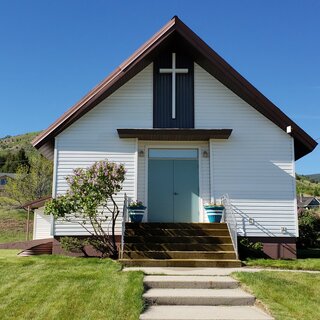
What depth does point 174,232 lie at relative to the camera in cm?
1072

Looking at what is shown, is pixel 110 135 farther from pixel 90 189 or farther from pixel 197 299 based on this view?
pixel 197 299

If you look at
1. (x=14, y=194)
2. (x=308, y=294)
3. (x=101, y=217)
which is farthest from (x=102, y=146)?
(x=14, y=194)

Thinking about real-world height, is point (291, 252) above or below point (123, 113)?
below

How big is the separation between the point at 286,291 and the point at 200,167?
6.06m

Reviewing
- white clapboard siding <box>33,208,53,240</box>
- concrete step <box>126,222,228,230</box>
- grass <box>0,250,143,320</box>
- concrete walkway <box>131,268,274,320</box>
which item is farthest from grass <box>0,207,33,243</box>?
concrete walkway <box>131,268,274,320</box>

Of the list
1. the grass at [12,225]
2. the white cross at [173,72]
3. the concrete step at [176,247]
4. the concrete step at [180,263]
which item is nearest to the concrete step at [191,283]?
the concrete step at [180,263]

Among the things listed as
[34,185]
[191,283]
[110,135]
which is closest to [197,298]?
[191,283]

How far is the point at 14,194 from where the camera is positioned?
3803 centimetres

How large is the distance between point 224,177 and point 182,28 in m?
4.67

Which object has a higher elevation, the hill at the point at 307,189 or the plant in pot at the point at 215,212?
the hill at the point at 307,189

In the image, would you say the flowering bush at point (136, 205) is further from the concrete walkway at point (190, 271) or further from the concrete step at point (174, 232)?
the concrete walkway at point (190, 271)

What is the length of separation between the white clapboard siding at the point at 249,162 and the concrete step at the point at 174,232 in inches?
50.9

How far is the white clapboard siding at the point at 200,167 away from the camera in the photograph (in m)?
12.4

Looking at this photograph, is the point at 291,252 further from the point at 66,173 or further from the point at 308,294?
the point at 66,173
